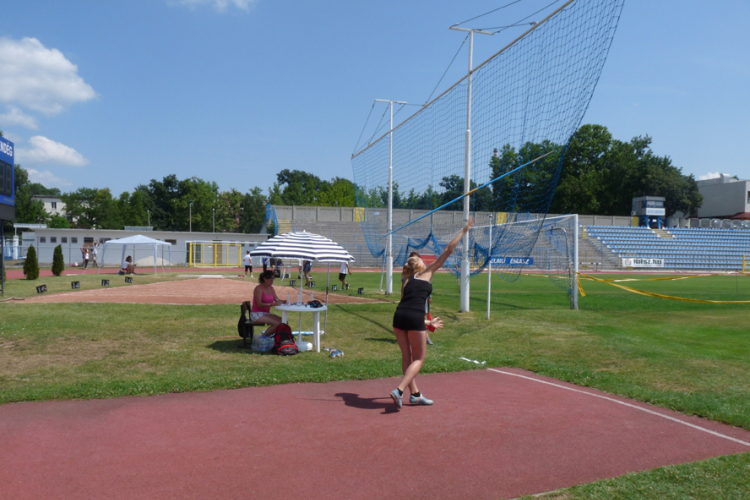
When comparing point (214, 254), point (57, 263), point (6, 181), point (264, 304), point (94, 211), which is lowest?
point (264, 304)

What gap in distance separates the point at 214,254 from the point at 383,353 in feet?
131

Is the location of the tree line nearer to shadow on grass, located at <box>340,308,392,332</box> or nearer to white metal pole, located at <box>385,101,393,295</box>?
white metal pole, located at <box>385,101,393,295</box>

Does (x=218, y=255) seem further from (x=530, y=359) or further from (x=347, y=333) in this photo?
(x=530, y=359)

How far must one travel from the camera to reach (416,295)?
586cm

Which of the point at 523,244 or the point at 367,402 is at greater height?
the point at 523,244

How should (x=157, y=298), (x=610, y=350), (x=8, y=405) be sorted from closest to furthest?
(x=8, y=405), (x=610, y=350), (x=157, y=298)

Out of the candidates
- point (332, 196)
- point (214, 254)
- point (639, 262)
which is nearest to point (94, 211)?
point (332, 196)

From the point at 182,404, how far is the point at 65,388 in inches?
67.4

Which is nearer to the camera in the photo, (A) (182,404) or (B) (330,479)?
(B) (330,479)

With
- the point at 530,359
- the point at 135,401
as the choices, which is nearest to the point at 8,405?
the point at 135,401

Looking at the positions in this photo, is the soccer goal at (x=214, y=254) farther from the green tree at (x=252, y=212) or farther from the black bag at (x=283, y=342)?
the green tree at (x=252, y=212)

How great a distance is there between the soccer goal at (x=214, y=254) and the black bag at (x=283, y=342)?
1517 inches

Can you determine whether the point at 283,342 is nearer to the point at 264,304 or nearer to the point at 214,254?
the point at 264,304

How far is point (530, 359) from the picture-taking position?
870 centimetres
